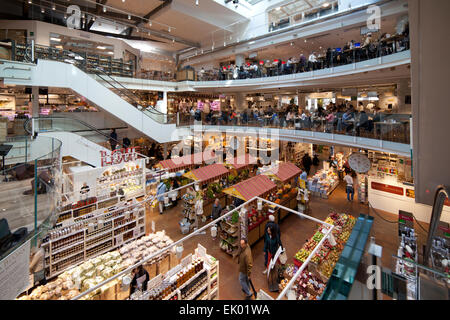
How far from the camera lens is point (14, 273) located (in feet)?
7.93

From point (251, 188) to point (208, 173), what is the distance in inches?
96.5

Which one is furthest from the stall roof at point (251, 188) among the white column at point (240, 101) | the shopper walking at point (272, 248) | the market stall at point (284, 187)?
the white column at point (240, 101)

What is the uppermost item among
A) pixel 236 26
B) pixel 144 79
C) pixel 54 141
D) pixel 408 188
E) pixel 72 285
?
pixel 236 26

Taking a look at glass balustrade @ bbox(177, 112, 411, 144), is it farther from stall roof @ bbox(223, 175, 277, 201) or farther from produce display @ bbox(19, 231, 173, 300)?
produce display @ bbox(19, 231, 173, 300)

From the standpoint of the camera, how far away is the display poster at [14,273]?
2.27 meters

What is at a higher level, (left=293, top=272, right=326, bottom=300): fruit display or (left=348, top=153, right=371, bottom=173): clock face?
(left=348, top=153, right=371, bottom=173): clock face

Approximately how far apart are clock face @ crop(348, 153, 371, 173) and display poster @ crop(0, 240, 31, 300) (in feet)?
33.4

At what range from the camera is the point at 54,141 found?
4328 millimetres

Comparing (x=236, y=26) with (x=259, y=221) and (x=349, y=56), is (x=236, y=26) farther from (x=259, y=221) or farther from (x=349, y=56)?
(x=259, y=221)

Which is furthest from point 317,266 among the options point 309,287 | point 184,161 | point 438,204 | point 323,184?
point 184,161

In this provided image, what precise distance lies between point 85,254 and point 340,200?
10.1 metres

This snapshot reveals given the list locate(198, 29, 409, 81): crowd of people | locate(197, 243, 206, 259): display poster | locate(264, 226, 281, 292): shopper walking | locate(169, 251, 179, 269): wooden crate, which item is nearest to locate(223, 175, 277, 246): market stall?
locate(264, 226, 281, 292): shopper walking

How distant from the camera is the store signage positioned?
948 centimetres
